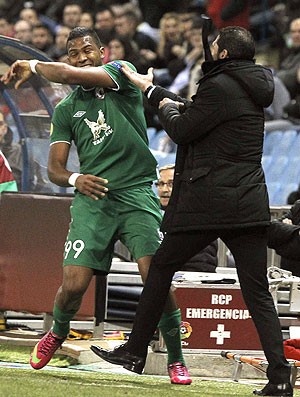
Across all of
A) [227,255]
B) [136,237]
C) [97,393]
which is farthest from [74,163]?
[97,393]

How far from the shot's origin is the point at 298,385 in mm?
9109

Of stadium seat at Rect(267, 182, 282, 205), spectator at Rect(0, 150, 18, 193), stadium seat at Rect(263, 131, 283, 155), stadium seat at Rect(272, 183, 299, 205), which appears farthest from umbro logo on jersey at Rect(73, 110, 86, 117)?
stadium seat at Rect(263, 131, 283, 155)

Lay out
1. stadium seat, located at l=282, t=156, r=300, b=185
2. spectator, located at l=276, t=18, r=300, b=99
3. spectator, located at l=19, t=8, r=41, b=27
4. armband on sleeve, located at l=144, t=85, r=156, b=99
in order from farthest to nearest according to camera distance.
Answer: spectator, located at l=19, t=8, r=41, b=27
spectator, located at l=276, t=18, r=300, b=99
stadium seat, located at l=282, t=156, r=300, b=185
armband on sleeve, located at l=144, t=85, r=156, b=99

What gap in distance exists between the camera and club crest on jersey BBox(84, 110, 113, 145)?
8055 millimetres

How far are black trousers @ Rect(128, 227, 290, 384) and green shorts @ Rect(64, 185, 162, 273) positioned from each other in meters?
0.31

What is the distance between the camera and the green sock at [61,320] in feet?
26.7

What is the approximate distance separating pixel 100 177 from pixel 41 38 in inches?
548

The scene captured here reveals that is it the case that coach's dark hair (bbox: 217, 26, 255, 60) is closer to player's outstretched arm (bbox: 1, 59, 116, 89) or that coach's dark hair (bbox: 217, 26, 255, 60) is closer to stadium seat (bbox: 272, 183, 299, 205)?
player's outstretched arm (bbox: 1, 59, 116, 89)

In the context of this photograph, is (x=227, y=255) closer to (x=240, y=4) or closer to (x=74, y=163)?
(x=74, y=163)

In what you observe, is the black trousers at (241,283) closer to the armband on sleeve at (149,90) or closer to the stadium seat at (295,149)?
the armband on sleeve at (149,90)

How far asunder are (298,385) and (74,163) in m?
4.59

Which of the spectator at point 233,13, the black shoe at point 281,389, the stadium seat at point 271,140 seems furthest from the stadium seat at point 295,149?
the black shoe at point 281,389

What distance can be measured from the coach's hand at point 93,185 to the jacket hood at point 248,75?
3.18 ft

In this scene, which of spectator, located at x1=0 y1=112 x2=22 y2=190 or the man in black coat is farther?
spectator, located at x1=0 y1=112 x2=22 y2=190
